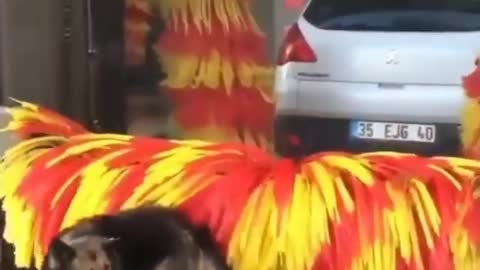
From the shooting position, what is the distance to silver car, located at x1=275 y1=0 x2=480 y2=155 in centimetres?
91

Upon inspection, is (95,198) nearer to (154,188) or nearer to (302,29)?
(154,188)

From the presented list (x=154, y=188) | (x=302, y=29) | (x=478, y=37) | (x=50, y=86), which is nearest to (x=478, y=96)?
(x=478, y=37)

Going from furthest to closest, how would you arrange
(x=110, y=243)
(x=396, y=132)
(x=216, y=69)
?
1. (x=216, y=69)
2. (x=396, y=132)
3. (x=110, y=243)

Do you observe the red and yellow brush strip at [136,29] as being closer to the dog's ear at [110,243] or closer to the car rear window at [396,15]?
the car rear window at [396,15]

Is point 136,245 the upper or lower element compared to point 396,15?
lower

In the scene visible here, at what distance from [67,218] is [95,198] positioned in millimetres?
29

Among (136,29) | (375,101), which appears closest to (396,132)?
(375,101)

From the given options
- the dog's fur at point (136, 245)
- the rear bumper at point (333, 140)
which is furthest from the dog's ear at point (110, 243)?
the rear bumper at point (333, 140)

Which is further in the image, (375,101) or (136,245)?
(375,101)

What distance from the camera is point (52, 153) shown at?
0.88 metres

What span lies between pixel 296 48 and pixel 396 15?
10 centimetres

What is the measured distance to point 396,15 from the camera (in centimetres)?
93

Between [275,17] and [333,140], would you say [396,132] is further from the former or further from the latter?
[275,17]

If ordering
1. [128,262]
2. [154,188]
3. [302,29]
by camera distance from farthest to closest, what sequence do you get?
[302,29] < [154,188] < [128,262]
